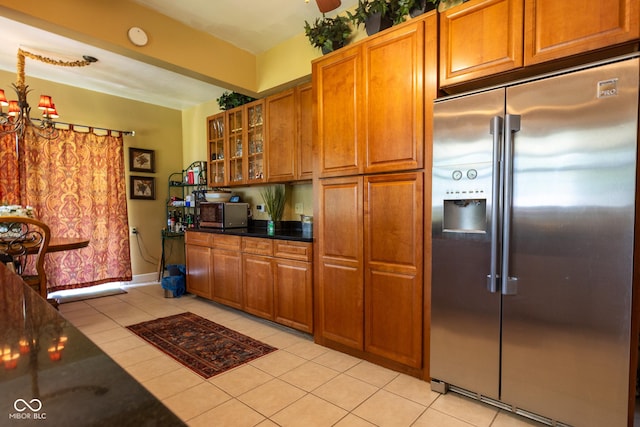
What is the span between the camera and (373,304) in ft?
7.87

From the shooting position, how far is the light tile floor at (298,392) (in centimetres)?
181

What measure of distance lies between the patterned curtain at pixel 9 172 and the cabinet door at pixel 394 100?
4130 mm

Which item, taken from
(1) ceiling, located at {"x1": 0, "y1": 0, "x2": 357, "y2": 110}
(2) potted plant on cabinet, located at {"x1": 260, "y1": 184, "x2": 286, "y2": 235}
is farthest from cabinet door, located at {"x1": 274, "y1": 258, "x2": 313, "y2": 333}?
(1) ceiling, located at {"x1": 0, "y1": 0, "x2": 357, "y2": 110}

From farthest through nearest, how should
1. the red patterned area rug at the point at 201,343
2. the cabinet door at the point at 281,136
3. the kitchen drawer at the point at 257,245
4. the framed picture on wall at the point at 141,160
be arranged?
the framed picture on wall at the point at 141,160
the cabinet door at the point at 281,136
the kitchen drawer at the point at 257,245
the red patterned area rug at the point at 201,343

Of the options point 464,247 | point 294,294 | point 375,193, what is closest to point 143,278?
point 294,294

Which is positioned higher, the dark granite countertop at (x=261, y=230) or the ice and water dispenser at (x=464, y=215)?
the ice and water dispenser at (x=464, y=215)

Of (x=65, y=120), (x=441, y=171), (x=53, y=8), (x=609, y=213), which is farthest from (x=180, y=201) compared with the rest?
A: (x=609, y=213)

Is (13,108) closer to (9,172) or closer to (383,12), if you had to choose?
(9,172)

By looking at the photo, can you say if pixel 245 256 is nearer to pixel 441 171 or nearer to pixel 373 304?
pixel 373 304

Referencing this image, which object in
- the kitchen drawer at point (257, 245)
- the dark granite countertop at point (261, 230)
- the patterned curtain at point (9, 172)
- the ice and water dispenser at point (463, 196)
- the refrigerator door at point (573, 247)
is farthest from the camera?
the patterned curtain at point (9, 172)

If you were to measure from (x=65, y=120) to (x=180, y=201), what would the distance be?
1.72 metres

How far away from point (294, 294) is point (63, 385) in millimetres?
2552

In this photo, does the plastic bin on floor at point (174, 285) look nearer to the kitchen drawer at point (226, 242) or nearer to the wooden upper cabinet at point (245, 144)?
the kitchen drawer at point (226, 242)

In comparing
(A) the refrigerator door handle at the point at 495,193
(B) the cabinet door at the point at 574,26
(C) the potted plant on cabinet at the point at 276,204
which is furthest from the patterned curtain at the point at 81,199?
(B) the cabinet door at the point at 574,26
